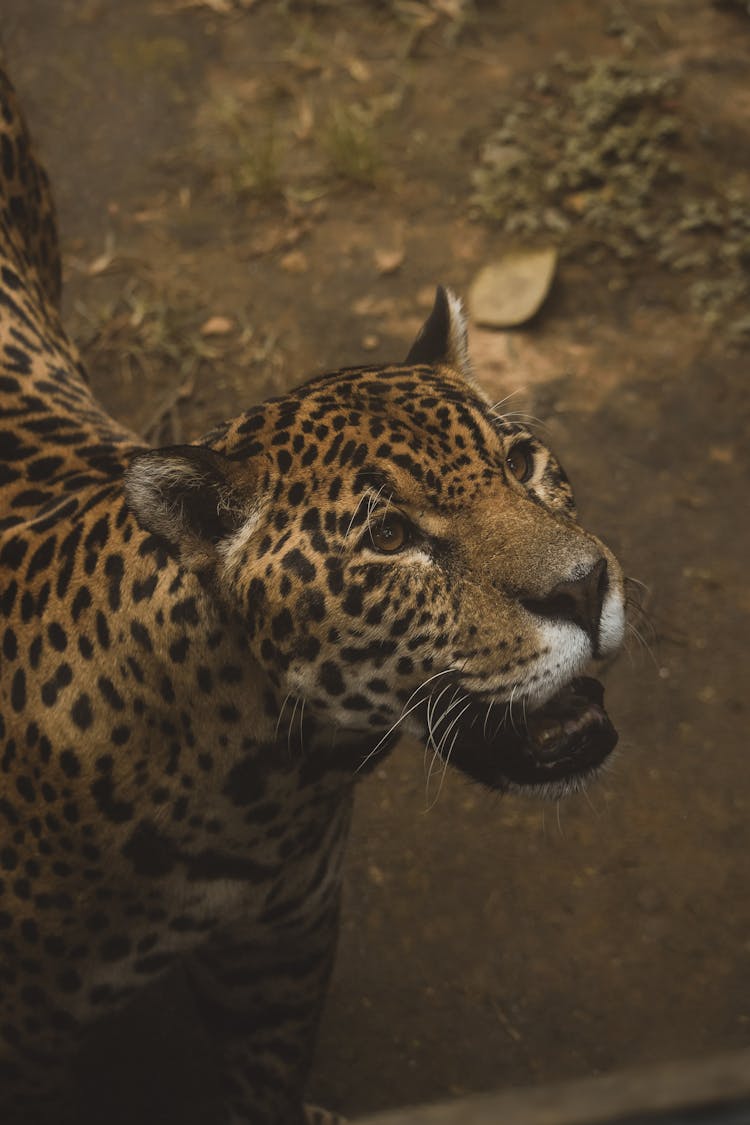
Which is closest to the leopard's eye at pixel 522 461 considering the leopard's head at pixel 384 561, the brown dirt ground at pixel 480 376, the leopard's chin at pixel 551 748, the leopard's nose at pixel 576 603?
the leopard's head at pixel 384 561

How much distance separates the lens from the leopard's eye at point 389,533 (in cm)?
267

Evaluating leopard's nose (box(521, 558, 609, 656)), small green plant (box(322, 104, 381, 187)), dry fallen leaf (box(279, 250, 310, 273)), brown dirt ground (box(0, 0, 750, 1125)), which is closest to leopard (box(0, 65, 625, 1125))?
leopard's nose (box(521, 558, 609, 656))

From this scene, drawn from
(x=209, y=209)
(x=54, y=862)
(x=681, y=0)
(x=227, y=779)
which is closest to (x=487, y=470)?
(x=227, y=779)

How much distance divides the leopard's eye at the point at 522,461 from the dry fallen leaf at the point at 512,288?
3495 mm

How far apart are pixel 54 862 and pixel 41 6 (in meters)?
6.97

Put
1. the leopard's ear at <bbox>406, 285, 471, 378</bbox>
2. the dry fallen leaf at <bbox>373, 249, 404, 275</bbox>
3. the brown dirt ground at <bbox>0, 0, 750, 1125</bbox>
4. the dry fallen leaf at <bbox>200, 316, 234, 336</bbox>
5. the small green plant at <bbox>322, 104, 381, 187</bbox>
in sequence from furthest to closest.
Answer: the small green plant at <bbox>322, 104, 381, 187</bbox>
the dry fallen leaf at <bbox>373, 249, 404, 275</bbox>
the dry fallen leaf at <bbox>200, 316, 234, 336</bbox>
the brown dirt ground at <bbox>0, 0, 750, 1125</bbox>
the leopard's ear at <bbox>406, 285, 471, 378</bbox>

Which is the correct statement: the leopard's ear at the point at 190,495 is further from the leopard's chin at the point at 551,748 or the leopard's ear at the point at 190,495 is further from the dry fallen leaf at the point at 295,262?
the dry fallen leaf at the point at 295,262

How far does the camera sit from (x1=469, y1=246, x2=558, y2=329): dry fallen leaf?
6414mm

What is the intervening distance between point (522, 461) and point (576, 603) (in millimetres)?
458

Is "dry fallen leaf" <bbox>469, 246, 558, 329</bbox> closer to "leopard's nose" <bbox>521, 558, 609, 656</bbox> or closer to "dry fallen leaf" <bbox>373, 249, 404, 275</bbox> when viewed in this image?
"dry fallen leaf" <bbox>373, 249, 404, 275</bbox>

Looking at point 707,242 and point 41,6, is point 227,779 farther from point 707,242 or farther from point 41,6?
point 41,6

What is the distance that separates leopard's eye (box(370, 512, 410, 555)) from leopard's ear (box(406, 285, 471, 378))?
2.34 ft

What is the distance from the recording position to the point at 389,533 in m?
2.69

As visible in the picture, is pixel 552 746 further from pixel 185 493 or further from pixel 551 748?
pixel 185 493
